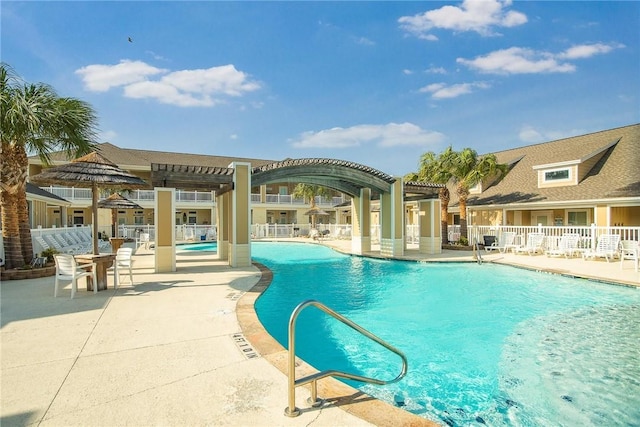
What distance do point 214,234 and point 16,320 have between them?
20419 mm

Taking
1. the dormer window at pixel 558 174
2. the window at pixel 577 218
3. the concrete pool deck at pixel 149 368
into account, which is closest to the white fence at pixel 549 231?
the window at pixel 577 218

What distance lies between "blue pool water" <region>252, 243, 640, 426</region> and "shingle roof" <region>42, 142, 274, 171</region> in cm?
2734

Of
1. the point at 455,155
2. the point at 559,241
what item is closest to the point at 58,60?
the point at 455,155

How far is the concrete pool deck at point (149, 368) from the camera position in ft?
9.25


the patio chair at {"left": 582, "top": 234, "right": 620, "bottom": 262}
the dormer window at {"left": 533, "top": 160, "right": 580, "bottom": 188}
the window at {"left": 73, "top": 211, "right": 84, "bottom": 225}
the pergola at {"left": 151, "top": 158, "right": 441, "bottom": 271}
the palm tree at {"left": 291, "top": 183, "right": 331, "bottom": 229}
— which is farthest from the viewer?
the palm tree at {"left": 291, "top": 183, "right": 331, "bottom": 229}

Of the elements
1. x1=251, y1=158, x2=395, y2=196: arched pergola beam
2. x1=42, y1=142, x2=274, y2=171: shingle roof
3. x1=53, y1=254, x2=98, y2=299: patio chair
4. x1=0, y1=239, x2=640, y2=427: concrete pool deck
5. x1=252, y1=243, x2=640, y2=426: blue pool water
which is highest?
x1=42, y1=142, x2=274, y2=171: shingle roof

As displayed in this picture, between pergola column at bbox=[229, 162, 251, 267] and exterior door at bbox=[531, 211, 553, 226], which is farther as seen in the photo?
exterior door at bbox=[531, 211, 553, 226]

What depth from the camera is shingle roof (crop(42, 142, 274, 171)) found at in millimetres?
31219

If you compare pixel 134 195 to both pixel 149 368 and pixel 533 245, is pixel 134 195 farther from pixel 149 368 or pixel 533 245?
pixel 533 245

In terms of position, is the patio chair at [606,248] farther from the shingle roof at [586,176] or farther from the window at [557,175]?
the window at [557,175]

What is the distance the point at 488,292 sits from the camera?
962cm

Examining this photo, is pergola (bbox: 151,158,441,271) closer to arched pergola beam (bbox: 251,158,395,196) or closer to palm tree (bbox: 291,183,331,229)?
arched pergola beam (bbox: 251,158,395,196)

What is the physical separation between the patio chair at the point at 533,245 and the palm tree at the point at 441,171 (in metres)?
4.54

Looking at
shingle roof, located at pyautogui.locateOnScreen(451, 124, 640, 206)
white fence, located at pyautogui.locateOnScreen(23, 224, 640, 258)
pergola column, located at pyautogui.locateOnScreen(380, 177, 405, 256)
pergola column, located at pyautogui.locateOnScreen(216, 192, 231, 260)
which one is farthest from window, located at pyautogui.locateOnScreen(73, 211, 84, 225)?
shingle roof, located at pyautogui.locateOnScreen(451, 124, 640, 206)
